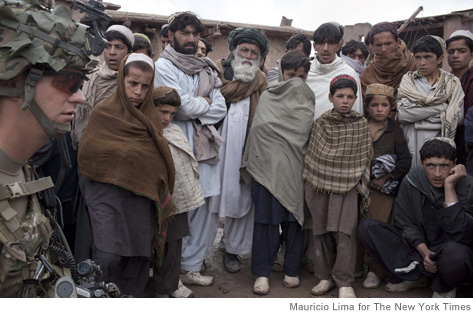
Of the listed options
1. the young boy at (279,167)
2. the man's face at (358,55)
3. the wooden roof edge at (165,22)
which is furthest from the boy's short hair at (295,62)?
the wooden roof edge at (165,22)

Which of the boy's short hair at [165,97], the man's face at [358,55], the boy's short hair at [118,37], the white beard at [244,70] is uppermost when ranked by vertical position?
the man's face at [358,55]

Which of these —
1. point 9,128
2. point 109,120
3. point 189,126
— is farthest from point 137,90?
point 9,128

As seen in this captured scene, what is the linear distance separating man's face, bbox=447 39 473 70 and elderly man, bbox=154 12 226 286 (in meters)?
2.15

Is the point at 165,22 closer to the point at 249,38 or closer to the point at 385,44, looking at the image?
the point at 249,38

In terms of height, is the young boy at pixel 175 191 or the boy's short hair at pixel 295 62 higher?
the boy's short hair at pixel 295 62

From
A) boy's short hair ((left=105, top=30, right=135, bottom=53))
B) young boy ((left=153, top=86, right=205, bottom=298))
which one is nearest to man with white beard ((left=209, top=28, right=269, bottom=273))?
young boy ((left=153, top=86, right=205, bottom=298))

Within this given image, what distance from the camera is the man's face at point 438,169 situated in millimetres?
3685

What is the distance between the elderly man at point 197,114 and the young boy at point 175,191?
0.29 meters

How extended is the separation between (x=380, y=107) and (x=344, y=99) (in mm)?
366

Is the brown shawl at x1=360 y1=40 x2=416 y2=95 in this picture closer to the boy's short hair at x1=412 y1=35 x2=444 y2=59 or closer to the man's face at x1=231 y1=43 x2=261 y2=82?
the boy's short hair at x1=412 y1=35 x2=444 y2=59

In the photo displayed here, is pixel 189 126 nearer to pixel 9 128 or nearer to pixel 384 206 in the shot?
pixel 384 206

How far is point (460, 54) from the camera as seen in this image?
4332mm

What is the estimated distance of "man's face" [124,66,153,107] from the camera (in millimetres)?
3111

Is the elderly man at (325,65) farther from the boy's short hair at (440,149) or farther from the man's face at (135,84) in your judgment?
the man's face at (135,84)
